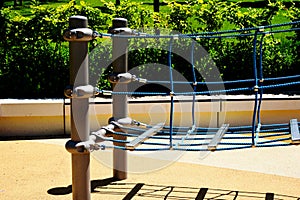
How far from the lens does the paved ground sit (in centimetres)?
462

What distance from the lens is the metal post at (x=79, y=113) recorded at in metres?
3.92

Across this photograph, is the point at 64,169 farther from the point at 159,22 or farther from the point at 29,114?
the point at 159,22

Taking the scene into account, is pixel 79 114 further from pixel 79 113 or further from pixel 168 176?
pixel 168 176

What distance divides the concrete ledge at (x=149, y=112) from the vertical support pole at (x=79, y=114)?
2.59 m

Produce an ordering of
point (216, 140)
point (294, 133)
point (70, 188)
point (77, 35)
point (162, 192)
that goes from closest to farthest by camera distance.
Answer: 1. point (77, 35)
2. point (294, 133)
3. point (216, 140)
4. point (162, 192)
5. point (70, 188)

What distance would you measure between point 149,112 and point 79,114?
2849mm

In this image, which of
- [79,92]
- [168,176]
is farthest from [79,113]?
[168,176]

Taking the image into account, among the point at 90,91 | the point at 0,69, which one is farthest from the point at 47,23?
the point at 90,91

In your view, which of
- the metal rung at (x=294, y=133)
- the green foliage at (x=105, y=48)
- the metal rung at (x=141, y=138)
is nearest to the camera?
the metal rung at (x=294, y=133)

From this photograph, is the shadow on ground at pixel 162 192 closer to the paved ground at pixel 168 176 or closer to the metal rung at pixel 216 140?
the paved ground at pixel 168 176

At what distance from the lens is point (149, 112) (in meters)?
6.75

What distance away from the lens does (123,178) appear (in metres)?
5.05

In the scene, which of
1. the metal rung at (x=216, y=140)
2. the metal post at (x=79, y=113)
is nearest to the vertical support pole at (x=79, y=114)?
the metal post at (x=79, y=113)

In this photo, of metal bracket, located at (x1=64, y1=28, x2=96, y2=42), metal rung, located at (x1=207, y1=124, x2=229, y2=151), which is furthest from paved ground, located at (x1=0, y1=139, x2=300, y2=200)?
metal bracket, located at (x1=64, y1=28, x2=96, y2=42)
